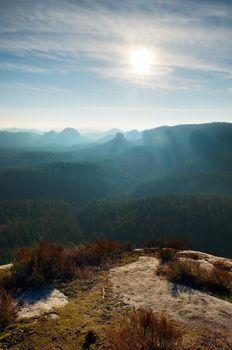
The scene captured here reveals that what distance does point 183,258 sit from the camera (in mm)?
11219

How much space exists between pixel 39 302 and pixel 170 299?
3.43 m

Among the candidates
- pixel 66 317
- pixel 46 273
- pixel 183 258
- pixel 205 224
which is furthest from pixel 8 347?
pixel 205 224

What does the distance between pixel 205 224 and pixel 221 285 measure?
398 ft

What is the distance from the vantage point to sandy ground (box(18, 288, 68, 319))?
700 cm

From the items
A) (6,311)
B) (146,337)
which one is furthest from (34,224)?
(146,337)

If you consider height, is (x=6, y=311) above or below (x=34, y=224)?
above

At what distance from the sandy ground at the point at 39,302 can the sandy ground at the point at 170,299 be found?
1.60m

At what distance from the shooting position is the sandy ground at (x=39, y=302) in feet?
23.0

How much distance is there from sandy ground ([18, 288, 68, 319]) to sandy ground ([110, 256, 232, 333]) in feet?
5.26

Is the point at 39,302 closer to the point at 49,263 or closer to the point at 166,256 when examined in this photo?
the point at 49,263

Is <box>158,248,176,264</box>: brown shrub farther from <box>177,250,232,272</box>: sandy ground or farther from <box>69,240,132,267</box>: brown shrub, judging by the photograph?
<box>69,240,132,267</box>: brown shrub

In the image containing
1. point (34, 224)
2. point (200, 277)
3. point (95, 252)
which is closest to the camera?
point (200, 277)

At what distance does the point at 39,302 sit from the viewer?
764 centimetres

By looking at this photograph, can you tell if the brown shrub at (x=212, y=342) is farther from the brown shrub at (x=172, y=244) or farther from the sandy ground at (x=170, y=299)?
the brown shrub at (x=172, y=244)
